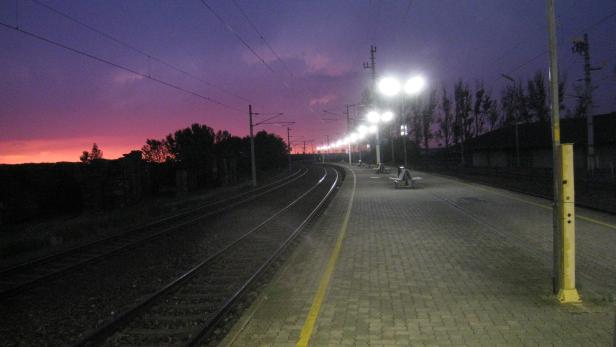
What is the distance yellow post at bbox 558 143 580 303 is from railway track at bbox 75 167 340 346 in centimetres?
453

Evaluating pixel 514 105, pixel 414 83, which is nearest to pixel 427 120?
pixel 514 105

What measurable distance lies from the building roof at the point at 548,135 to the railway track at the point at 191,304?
3694 cm

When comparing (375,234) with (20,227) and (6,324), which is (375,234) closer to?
(6,324)

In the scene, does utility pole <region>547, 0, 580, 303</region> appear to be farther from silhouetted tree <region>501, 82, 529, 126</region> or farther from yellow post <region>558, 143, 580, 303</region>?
silhouetted tree <region>501, 82, 529, 126</region>

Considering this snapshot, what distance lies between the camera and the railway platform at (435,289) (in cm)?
531

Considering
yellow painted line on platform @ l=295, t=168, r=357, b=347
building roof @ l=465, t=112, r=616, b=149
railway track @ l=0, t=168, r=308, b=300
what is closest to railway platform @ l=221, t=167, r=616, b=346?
yellow painted line on platform @ l=295, t=168, r=357, b=347

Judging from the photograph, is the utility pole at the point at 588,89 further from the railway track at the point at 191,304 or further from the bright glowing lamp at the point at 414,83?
the railway track at the point at 191,304

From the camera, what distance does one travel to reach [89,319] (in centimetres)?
688

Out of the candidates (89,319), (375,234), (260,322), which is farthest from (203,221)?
(260,322)

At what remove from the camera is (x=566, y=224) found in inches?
249

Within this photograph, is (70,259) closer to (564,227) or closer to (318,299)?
(318,299)

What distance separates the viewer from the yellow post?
6258mm

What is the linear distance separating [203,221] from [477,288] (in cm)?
1299

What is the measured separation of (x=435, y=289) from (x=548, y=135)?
4641cm
